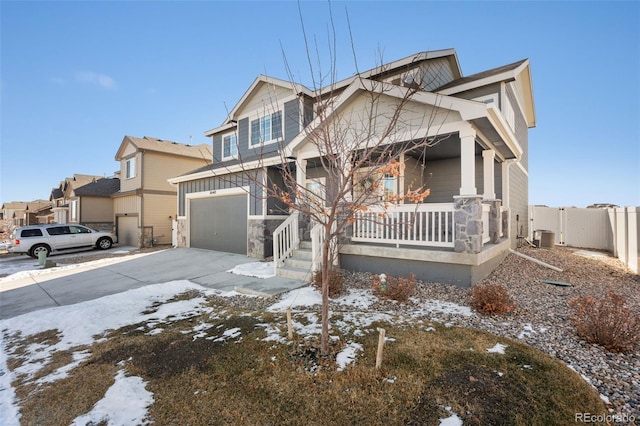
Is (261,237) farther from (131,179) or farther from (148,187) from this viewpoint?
(131,179)

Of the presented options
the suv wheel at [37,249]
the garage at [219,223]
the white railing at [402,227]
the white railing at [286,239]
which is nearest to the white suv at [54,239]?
the suv wheel at [37,249]

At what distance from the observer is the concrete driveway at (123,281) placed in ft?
20.2

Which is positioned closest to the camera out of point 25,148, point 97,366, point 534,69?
point 97,366

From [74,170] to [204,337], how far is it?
3071cm

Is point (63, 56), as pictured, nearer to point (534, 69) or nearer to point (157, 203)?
point (157, 203)

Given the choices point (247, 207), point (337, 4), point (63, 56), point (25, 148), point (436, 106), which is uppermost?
point (63, 56)

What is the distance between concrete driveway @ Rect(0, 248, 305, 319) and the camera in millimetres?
6156

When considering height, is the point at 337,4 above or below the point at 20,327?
above

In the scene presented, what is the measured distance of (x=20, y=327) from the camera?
15.4 feet

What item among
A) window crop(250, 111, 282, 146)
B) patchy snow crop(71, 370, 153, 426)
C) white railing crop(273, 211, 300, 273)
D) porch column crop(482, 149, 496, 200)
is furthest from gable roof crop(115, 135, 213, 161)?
patchy snow crop(71, 370, 153, 426)

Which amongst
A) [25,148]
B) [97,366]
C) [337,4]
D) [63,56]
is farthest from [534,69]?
[25,148]

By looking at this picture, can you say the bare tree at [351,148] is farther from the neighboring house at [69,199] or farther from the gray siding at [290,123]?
the neighboring house at [69,199]

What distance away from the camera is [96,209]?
19078mm

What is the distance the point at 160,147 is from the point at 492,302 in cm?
1875
